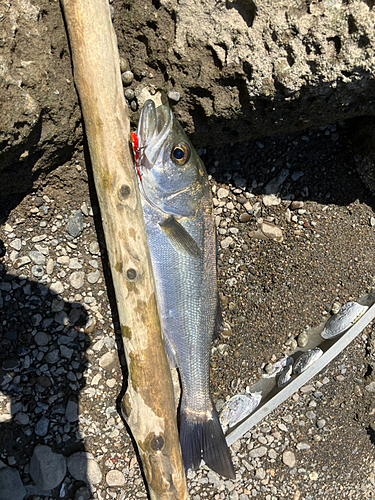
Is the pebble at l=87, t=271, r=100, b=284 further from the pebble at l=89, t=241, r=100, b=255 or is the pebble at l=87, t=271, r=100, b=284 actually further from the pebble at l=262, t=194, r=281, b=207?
the pebble at l=262, t=194, r=281, b=207

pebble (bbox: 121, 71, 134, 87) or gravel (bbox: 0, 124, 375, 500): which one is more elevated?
pebble (bbox: 121, 71, 134, 87)

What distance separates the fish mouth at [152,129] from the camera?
2.29m

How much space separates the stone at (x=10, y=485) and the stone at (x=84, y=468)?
346 mm

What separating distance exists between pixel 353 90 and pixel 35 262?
249cm

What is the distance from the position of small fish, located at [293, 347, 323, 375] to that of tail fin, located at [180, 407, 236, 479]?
0.83m

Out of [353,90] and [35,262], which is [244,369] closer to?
[35,262]

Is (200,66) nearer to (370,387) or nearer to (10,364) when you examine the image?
(10,364)

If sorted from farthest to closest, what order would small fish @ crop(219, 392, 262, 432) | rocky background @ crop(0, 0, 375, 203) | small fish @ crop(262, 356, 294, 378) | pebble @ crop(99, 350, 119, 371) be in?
1. small fish @ crop(262, 356, 294, 378)
2. small fish @ crop(219, 392, 262, 432)
3. pebble @ crop(99, 350, 119, 371)
4. rocky background @ crop(0, 0, 375, 203)

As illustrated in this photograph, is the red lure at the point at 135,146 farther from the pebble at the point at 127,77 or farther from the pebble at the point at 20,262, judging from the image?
the pebble at the point at 20,262

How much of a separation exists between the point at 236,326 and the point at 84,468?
5.19ft

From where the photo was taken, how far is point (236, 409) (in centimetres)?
292

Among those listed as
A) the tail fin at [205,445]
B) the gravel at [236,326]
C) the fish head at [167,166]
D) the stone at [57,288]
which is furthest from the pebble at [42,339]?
the fish head at [167,166]

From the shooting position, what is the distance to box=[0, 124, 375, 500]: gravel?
2.58 meters

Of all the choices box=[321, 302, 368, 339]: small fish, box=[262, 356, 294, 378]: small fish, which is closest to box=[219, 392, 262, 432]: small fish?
box=[262, 356, 294, 378]: small fish
